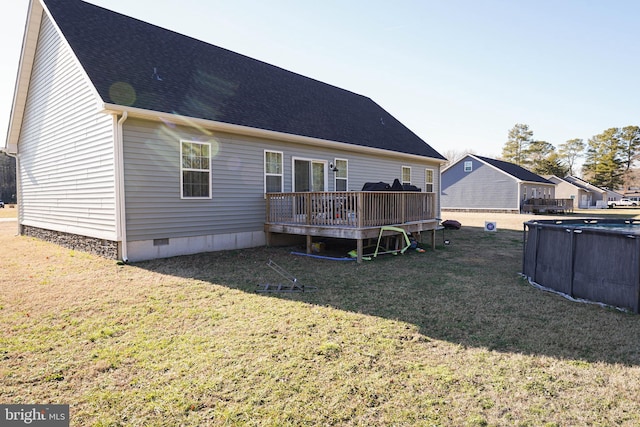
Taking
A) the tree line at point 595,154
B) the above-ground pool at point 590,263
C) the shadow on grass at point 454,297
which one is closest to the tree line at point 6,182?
the shadow on grass at point 454,297

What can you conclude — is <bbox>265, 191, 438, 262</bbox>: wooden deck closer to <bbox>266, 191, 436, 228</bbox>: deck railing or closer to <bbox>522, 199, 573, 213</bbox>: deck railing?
<bbox>266, 191, 436, 228</bbox>: deck railing

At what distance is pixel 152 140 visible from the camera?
26.0 feet

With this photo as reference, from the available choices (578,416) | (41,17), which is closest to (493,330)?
(578,416)

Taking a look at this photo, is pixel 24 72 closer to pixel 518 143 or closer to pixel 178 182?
pixel 178 182

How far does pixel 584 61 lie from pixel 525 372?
50.4 feet

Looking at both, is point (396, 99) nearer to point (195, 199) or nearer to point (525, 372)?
point (195, 199)

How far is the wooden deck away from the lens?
795 cm

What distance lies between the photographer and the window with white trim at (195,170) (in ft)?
27.8

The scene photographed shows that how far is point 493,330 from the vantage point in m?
3.95

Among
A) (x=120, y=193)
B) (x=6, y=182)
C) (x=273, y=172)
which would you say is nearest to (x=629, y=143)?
(x=273, y=172)

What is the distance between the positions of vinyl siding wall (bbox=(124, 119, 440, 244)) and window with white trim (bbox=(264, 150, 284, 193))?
15 cm

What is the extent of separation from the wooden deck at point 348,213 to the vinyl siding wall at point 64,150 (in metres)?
3.99

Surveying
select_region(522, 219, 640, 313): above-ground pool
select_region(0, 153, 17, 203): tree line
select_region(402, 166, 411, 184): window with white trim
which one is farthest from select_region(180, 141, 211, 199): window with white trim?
select_region(0, 153, 17, 203): tree line

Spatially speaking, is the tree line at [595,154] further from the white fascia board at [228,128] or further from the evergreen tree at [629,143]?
the white fascia board at [228,128]
